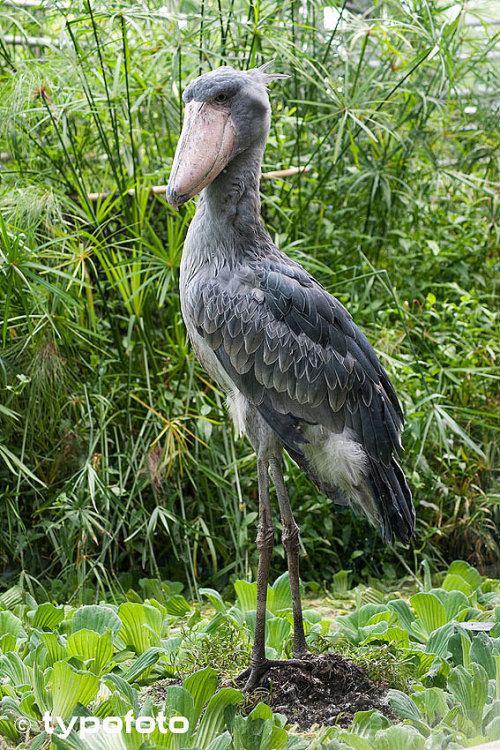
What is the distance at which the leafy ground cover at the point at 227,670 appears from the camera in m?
1.65

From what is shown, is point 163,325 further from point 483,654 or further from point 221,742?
point 221,742

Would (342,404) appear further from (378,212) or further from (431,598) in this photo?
(378,212)

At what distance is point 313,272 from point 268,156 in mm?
621

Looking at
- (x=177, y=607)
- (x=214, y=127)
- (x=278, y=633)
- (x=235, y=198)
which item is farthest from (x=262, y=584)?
(x=214, y=127)

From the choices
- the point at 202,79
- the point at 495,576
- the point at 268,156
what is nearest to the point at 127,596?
the point at 495,576

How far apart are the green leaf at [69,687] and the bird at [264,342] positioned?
1.26 ft

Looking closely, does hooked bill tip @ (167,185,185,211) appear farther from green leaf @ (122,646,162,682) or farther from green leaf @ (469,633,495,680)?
green leaf @ (469,633,495,680)

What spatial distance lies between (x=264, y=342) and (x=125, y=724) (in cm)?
85

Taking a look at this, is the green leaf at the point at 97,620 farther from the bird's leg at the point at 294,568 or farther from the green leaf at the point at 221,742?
the green leaf at the point at 221,742

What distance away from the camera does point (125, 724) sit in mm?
1605

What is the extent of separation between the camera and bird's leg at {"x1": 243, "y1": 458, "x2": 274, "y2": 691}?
1958mm

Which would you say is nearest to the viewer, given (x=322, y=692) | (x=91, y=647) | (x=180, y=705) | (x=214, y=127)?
(x=180, y=705)

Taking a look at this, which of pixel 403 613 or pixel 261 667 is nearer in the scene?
pixel 261 667

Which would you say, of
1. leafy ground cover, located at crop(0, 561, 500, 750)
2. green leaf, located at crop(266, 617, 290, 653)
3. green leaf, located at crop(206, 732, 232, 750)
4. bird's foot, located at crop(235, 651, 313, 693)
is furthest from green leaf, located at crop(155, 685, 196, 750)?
A: green leaf, located at crop(266, 617, 290, 653)
